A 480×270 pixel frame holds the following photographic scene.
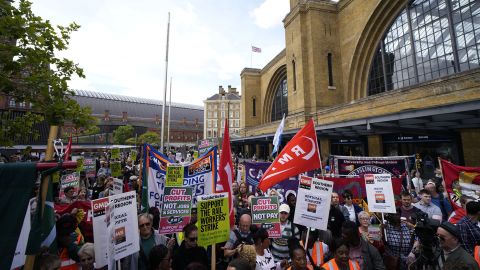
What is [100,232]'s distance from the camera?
311 centimetres

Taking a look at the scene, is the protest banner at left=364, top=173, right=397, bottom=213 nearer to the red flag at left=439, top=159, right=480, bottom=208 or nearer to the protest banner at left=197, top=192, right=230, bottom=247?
the red flag at left=439, top=159, right=480, bottom=208

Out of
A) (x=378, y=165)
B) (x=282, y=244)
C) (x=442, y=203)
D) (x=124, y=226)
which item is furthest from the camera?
(x=378, y=165)

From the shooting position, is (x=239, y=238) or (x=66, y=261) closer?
(x=66, y=261)

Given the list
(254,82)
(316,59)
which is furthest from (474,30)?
(254,82)

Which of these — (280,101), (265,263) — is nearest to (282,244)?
(265,263)

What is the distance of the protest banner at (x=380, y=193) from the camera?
5230mm

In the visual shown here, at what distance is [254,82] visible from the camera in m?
44.0

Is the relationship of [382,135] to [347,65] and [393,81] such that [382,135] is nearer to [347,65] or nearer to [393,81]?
[393,81]

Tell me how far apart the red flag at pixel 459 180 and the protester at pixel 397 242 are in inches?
82.9

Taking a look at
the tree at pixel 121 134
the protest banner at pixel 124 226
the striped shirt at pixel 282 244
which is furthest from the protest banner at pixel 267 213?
the tree at pixel 121 134

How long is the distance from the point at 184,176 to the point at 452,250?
17.4 ft

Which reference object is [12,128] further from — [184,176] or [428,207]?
[428,207]

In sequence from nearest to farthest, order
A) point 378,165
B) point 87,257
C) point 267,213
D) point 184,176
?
point 87,257
point 267,213
point 184,176
point 378,165

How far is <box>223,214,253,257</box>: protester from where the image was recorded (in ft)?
12.3
